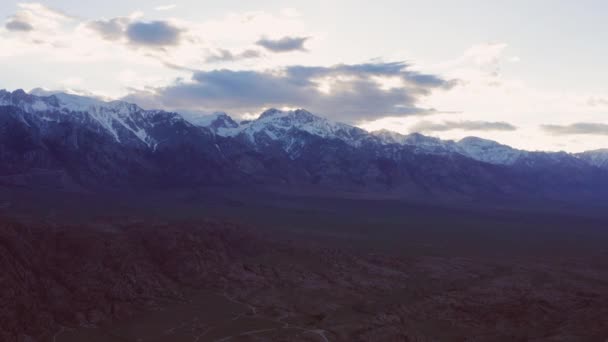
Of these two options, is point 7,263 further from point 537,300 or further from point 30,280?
point 537,300

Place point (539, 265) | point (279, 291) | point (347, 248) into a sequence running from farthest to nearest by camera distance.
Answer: point (347, 248) < point (539, 265) < point (279, 291)

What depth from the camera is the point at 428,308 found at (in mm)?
72188

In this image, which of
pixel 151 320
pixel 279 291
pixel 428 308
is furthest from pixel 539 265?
pixel 151 320

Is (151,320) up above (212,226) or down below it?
below

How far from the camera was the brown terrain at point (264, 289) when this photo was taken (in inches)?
2452

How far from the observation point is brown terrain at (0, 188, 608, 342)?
62281mm

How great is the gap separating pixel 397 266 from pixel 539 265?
23118 mm

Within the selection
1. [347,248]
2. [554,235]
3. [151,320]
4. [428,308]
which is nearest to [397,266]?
[347,248]

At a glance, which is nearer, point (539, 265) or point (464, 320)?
point (464, 320)

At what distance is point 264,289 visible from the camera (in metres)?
79.5

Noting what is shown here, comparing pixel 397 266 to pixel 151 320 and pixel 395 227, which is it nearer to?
pixel 151 320

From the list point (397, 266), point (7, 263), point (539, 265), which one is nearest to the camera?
point (7, 263)

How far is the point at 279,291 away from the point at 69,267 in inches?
934

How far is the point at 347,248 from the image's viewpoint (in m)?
108
